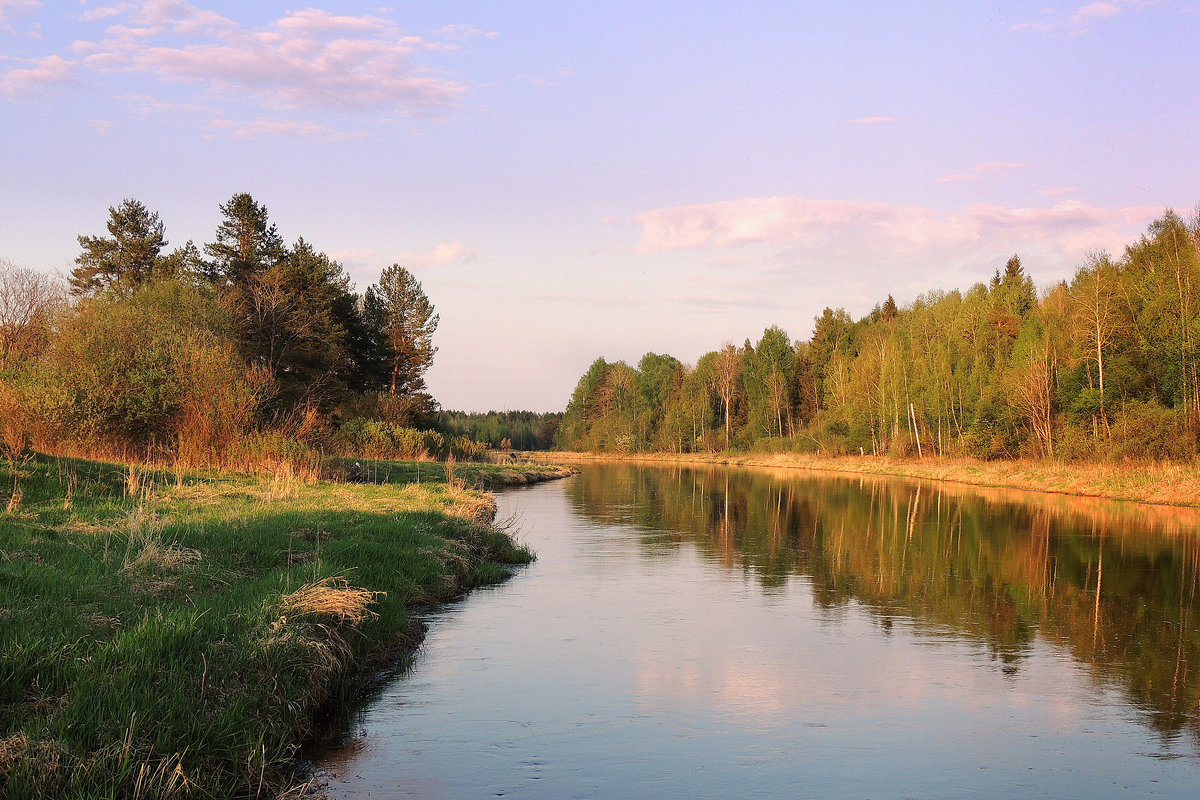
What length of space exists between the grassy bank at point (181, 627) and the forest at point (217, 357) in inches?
211

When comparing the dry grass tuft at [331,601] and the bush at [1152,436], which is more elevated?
the bush at [1152,436]

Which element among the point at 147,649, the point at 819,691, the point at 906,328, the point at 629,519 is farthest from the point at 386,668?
the point at 906,328

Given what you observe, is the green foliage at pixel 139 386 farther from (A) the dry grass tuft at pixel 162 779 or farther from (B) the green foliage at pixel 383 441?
(A) the dry grass tuft at pixel 162 779

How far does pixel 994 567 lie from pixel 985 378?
46.4 m

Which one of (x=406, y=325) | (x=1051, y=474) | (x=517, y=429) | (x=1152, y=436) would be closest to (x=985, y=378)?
(x=1051, y=474)

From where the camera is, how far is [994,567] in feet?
68.0

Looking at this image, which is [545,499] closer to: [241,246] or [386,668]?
[241,246]

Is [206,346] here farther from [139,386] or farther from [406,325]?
[406,325]

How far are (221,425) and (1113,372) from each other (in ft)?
146

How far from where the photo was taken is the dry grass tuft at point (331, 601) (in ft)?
32.6

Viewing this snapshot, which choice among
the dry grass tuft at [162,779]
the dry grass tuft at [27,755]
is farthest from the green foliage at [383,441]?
the dry grass tuft at [27,755]

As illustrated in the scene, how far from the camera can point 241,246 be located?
47.2m

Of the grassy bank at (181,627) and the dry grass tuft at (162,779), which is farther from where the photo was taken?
the grassy bank at (181,627)

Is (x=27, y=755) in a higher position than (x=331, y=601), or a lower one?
lower
